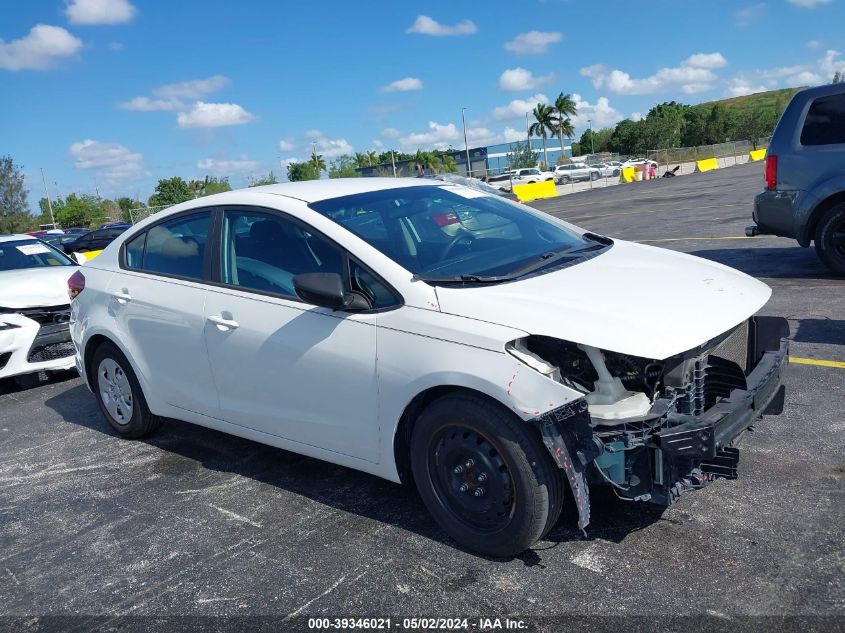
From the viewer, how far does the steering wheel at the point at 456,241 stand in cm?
383

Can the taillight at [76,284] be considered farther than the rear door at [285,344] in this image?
Yes

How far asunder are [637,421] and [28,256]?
7834 millimetres

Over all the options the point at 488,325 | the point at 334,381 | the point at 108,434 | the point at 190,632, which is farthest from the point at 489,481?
the point at 108,434

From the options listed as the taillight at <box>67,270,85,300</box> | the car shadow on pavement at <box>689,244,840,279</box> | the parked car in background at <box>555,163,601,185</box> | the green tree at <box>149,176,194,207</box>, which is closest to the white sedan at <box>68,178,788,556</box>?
the taillight at <box>67,270,85,300</box>

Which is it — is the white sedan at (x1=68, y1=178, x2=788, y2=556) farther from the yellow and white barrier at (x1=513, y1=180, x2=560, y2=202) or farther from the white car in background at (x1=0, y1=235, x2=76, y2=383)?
the yellow and white barrier at (x1=513, y1=180, x2=560, y2=202)

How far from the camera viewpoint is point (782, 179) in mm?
8430

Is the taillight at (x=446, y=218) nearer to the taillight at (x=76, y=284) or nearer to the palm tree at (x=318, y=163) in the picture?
the taillight at (x=76, y=284)

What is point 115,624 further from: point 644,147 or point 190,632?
point 644,147

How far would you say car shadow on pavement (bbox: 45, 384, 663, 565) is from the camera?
3.48m

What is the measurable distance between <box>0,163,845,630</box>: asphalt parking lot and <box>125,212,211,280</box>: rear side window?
1.24m

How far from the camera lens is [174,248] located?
15.7 ft

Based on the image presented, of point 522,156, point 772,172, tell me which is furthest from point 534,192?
point 522,156

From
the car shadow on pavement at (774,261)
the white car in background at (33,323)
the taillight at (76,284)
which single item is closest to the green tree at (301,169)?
the car shadow on pavement at (774,261)

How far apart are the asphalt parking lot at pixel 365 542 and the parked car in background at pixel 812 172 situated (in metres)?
3.60
